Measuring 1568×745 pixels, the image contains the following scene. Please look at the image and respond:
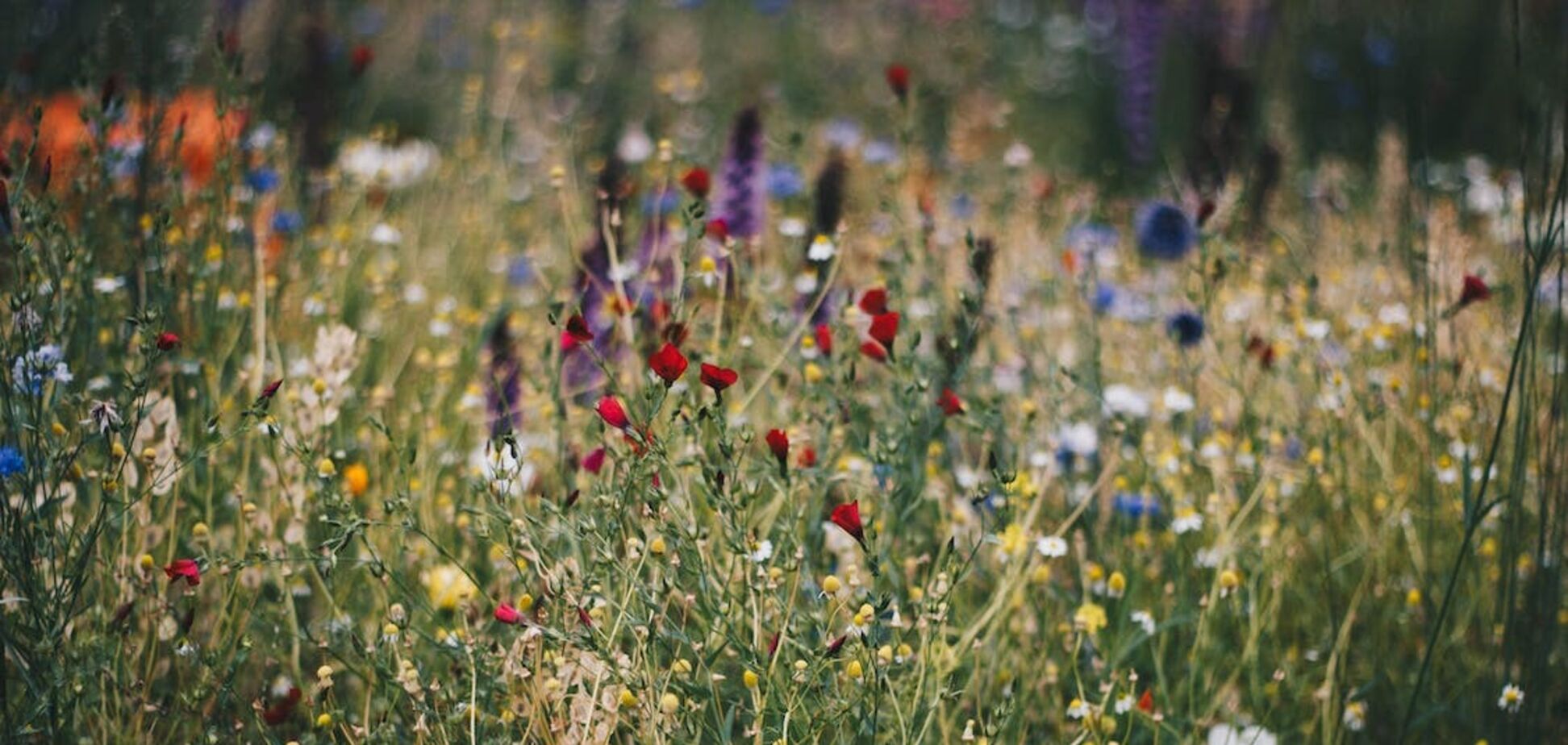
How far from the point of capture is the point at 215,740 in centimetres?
166

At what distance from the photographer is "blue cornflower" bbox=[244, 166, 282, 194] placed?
3012 mm

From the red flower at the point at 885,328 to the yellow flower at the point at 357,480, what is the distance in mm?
973

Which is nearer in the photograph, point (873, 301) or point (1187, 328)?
point (873, 301)

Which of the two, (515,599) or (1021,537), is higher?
(1021,537)

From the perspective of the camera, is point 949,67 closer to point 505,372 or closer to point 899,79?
point 899,79

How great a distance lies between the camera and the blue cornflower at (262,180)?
3.01m

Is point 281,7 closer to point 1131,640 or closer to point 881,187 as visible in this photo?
point 881,187

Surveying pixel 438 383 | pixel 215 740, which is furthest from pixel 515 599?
pixel 438 383

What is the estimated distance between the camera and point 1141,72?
214 inches

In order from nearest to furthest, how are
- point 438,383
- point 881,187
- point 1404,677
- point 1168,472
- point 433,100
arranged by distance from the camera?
1. point 1404,677
2. point 1168,472
3. point 438,383
4. point 881,187
5. point 433,100

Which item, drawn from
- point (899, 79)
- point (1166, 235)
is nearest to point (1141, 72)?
point (1166, 235)

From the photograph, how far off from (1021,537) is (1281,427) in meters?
0.89

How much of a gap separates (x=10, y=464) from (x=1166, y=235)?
3222mm

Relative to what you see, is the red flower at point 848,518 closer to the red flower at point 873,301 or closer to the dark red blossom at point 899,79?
the red flower at point 873,301
